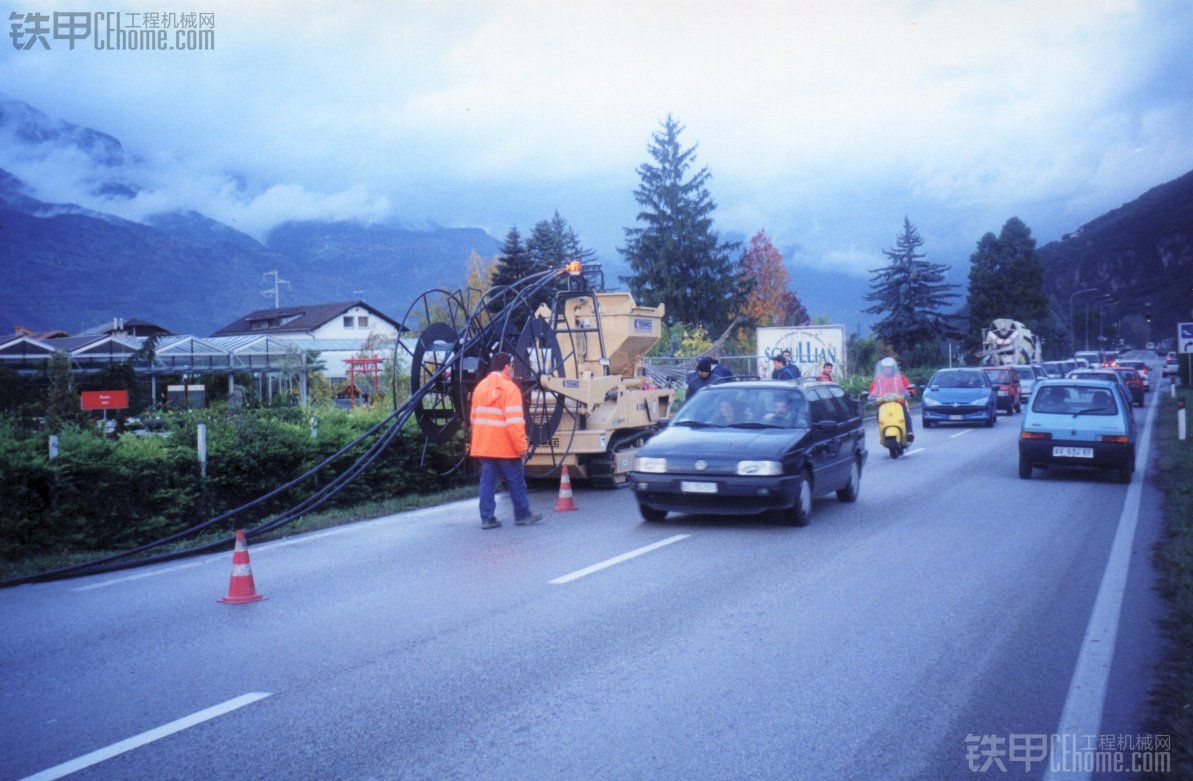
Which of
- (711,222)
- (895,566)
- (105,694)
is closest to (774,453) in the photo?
(895,566)

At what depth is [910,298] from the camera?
218ft

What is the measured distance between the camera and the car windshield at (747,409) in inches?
449

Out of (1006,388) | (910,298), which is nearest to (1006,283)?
(910,298)

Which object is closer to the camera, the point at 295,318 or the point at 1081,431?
the point at 1081,431

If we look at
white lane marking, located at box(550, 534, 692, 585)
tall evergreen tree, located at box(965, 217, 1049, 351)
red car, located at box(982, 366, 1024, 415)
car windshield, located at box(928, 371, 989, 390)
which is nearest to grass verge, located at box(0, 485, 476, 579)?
white lane marking, located at box(550, 534, 692, 585)

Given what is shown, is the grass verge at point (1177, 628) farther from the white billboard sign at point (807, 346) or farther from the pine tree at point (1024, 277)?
the pine tree at point (1024, 277)

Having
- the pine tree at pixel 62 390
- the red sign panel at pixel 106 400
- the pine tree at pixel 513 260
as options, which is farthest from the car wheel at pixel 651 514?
the pine tree at pixel 513 260

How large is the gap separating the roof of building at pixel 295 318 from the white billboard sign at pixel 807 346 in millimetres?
43885

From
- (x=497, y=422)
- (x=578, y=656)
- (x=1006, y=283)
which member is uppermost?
(x=1006, y=283)

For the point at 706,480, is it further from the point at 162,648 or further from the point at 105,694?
the point at 105,694

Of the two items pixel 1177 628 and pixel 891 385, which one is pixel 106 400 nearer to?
pixel 891 385

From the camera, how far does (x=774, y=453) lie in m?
10.3

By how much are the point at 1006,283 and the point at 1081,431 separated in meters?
85.5

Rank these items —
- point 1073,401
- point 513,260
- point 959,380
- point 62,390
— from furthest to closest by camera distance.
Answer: point 513,260
point 959,380
point 62,390
point 1073,401
